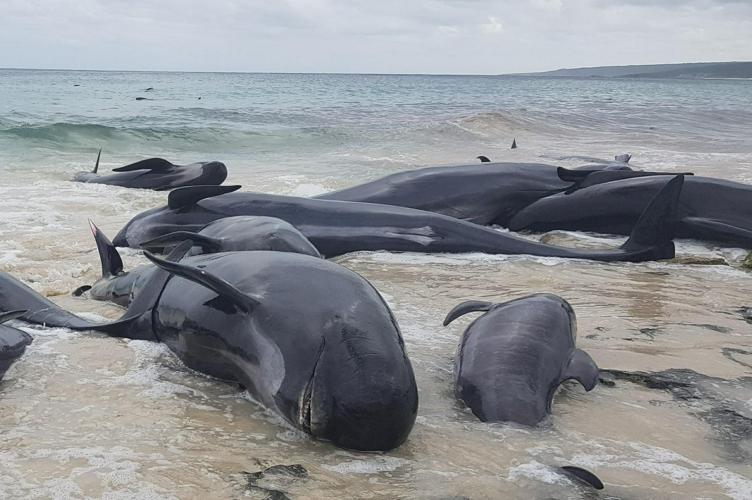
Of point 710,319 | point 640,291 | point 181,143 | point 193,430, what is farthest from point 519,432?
point 181,143

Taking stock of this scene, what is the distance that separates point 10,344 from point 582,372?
9.26 feet

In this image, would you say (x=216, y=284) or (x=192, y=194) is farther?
(x=192, y=194)

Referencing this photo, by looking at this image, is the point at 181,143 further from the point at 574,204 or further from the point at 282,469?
the point at 282,469

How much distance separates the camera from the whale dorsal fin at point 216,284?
12.6ft

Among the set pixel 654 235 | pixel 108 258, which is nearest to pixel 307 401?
pixel 108 258

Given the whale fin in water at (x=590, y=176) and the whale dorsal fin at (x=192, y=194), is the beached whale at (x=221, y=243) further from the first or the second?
the whale fin in water at (x=590, y=176)

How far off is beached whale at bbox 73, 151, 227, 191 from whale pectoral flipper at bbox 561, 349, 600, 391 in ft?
19.0

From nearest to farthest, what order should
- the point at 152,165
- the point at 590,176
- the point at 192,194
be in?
the point at 192,194 < the point at 590,176 < the point at 152,165

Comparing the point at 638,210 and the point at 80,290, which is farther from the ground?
the point at 638,210

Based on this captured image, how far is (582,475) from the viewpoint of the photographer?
124 inches

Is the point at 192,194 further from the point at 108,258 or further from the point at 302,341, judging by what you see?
the point at 302,341

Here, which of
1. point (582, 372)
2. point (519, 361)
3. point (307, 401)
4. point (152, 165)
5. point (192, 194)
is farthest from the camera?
point (152, 165)

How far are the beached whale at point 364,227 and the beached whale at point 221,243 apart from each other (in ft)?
4.54

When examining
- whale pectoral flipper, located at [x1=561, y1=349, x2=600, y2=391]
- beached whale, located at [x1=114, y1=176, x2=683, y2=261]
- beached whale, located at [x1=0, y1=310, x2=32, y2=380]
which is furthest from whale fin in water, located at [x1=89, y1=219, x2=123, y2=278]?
whale pectoral flipper, located at [x1=561, y1=349, x2=600, y2=391]
